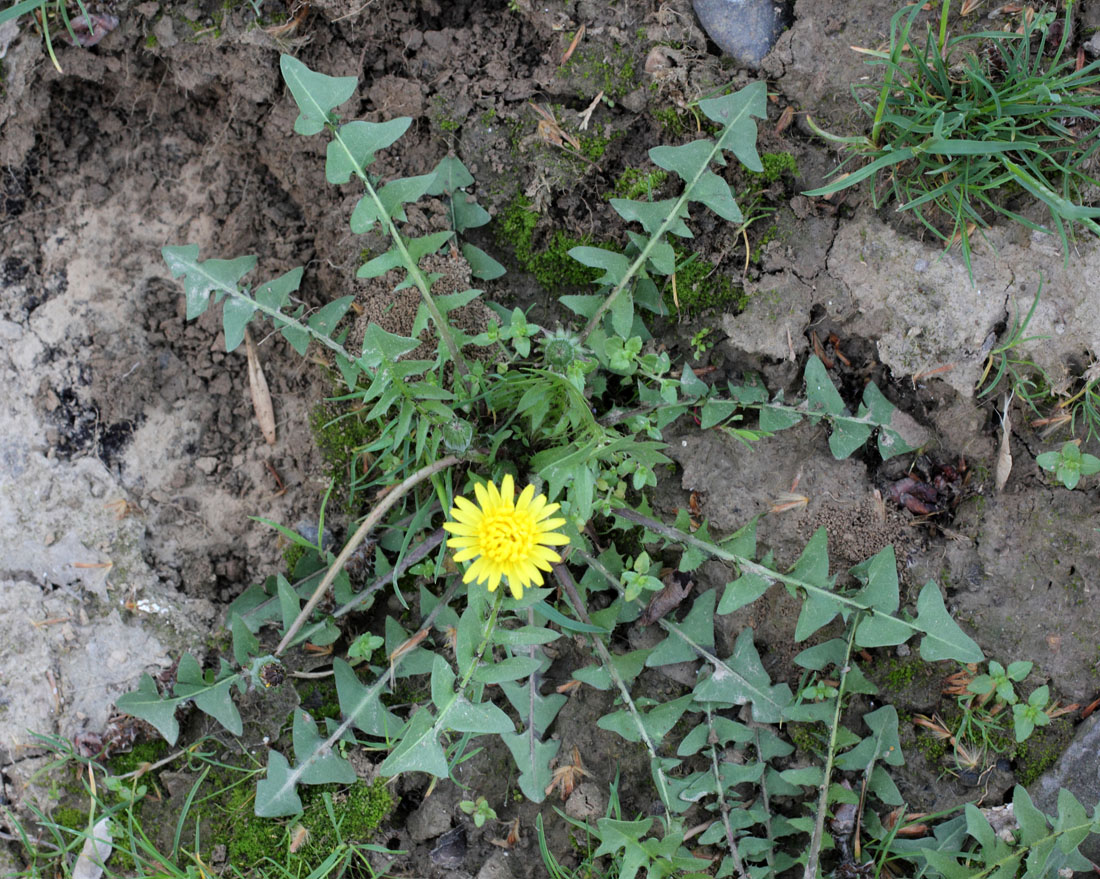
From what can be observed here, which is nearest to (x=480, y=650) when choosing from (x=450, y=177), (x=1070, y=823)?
(x=450, y=177)

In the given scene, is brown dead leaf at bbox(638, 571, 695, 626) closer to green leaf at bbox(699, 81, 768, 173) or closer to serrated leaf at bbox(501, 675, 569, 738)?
serrated leaf at bbox(501, 675, 569, 738)

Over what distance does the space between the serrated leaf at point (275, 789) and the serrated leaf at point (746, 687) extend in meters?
1.63

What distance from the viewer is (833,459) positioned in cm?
310

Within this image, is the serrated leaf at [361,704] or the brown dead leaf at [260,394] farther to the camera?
the brown dead leaf at [260,394]

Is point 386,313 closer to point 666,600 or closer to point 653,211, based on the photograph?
point 653,211

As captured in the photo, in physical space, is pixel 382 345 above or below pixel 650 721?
above

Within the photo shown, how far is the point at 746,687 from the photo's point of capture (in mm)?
2967

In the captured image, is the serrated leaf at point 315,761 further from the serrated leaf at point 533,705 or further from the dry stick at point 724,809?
the dry stick at point 724,809

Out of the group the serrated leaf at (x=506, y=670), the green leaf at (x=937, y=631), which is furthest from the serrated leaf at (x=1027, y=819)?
the serrated leaf at (x=506, y=670)

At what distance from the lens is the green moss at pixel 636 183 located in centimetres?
299

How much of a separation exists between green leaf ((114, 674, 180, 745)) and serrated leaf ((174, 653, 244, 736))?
0.07 meters

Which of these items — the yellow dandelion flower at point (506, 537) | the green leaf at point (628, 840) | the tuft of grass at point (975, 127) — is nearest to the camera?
the yellow dandelion flower at point (506, 537)

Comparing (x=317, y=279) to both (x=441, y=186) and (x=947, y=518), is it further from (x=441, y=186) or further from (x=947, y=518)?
(x=947, y=518)

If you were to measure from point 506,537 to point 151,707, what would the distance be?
170 cm
